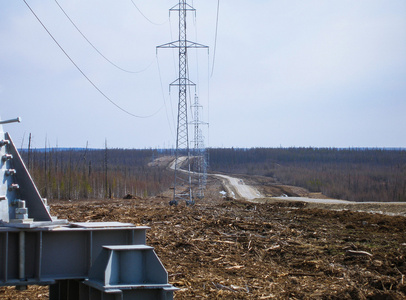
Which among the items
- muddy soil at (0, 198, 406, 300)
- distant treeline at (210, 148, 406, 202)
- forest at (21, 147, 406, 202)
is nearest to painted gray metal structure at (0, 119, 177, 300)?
muddy soil at (0, 198, 406, 300)

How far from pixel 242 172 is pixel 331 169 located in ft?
62.0

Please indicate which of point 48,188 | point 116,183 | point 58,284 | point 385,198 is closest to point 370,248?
point 58,284

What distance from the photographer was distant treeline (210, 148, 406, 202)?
68875 mm

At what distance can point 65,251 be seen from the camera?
265 inches

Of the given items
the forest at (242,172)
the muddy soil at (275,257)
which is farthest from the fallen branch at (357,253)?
the forest at (242,172)

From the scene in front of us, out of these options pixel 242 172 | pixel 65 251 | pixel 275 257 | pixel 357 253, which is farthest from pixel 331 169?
pixel 65 251

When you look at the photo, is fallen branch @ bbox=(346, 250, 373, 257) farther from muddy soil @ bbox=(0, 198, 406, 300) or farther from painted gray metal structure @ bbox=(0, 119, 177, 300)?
painted gray metal structure @ bbox=(0, 119, 177, 300)

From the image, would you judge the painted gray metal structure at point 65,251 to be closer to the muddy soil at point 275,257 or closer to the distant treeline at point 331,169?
the muddy soil at point 275,257

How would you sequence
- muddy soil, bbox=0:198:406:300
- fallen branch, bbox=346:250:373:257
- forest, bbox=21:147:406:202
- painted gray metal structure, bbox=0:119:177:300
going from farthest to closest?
forest, bbox=21:147:406:202, fallen branch, bbox=346:250:373:257, muddy soil, bbox=0:198:406:300, painted gray metal structure, bbox=0:119:177:300

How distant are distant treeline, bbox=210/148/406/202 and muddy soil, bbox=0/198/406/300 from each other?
4604 cm

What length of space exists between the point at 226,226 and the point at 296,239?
254 cm

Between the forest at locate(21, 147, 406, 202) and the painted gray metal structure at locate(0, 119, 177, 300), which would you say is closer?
the painted gray metal structure at locate(0, 119, 177, 300)

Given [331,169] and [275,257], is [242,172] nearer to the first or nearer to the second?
[331,169]

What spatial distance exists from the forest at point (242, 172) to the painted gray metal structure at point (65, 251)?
27.6m
